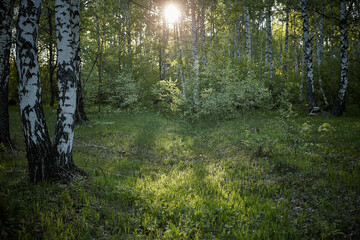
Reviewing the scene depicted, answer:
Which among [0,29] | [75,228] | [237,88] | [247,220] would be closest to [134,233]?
[75,228]

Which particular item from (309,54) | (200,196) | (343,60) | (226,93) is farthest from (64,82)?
(309,54)

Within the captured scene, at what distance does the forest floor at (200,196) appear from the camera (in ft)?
9.86

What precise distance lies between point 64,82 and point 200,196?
4074 mm

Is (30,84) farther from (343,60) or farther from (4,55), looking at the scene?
(343,60)

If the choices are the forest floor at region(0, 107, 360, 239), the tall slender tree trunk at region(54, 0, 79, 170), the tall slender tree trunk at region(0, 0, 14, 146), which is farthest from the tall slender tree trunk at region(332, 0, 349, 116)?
the tall slender tree trunk at region(0, 0, 14, 146)

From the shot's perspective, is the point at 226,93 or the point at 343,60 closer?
the point at 343,60

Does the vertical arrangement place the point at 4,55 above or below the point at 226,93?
above

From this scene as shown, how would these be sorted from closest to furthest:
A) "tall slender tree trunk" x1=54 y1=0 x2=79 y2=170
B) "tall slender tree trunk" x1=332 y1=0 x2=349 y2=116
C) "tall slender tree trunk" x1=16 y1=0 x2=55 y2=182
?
1. "tall slender tree trunk" x1=16 y1=0 x2=55 y2=182
2. "tall slender tree trunk" x1=54 y1=0 x2=79 y2=170
3. "tall slender tree trunk" x1=332 y1=0 x2=349 y2=116

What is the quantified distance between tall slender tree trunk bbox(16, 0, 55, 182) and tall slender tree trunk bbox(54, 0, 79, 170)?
0.40 m

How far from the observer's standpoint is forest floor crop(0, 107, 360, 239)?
3.00 meters

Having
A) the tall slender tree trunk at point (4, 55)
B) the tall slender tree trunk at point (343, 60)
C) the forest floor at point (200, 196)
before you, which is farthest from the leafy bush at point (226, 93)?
the tall slender tree trunk at point (4, 55)

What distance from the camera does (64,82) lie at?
4.30 meters

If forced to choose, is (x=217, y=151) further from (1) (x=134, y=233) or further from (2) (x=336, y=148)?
(1) (x=134, y=233)

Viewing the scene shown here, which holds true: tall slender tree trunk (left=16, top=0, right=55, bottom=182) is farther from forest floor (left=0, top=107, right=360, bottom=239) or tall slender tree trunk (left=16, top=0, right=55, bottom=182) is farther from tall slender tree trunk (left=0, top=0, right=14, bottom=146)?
tall slender tree trunk (left=0, top=0, right=14, bottom=146)
